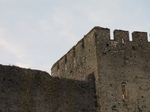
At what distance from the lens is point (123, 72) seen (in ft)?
73.6

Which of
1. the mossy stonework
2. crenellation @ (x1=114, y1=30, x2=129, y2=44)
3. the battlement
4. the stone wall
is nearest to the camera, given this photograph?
the stone wall

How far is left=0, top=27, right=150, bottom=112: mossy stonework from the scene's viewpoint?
63.5 ft

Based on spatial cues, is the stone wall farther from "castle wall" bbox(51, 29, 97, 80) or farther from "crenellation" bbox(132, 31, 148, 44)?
"crenellation" bbox(132, 31, 148, 44)

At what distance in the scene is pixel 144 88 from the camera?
22.7 m

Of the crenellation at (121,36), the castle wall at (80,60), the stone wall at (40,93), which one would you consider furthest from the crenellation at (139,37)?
the stone wall at (40,93)

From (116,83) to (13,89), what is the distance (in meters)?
6.01

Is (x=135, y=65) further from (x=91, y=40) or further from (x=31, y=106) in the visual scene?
(x=31, y=106)

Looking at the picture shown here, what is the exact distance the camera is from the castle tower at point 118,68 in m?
21.7

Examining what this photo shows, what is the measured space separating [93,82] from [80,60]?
92.6 inches

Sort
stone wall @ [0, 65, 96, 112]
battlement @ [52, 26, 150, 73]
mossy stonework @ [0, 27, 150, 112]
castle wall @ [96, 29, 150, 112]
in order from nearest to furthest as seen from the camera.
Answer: stone wall @ [0, 65, 96, 112] < mossy stonework @ [0, 27, 150, 112] < castle wall @ [96, 29, 150, 112] < battlement @ [52, 26, 150, 73]

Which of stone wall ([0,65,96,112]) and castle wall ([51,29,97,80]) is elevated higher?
castle wall ([51,29,97,80])

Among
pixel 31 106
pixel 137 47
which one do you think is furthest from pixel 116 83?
pixel 31 106

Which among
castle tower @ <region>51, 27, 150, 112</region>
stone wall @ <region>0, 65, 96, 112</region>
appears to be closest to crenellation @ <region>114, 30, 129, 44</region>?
castle tower @ <region>51, 27, 150, 112</region>

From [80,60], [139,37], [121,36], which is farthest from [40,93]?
[139,37]
